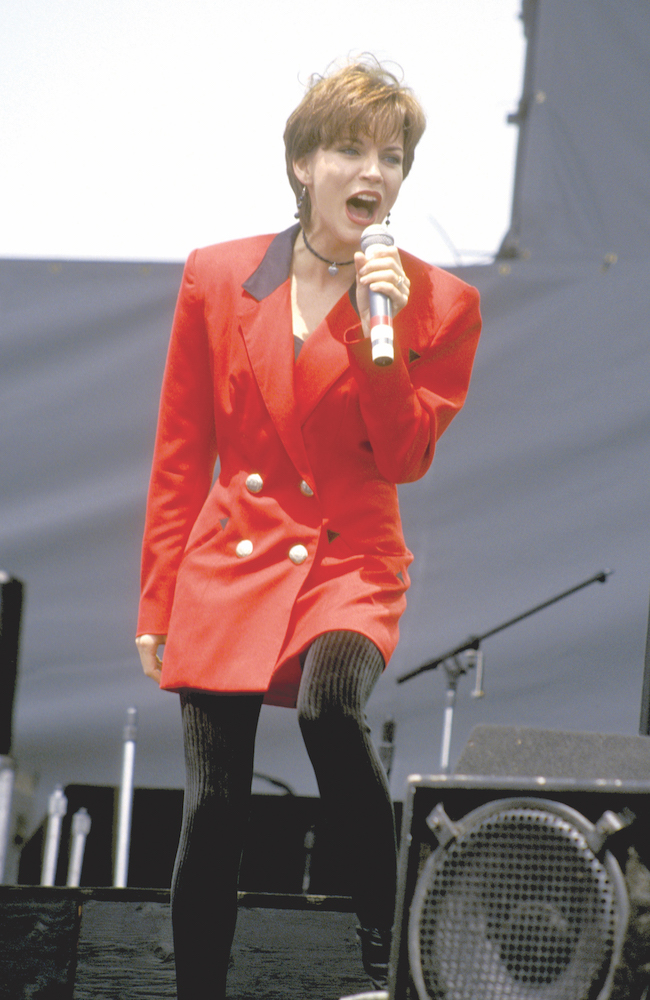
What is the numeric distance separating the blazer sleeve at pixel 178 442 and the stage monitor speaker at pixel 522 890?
2.83 feet

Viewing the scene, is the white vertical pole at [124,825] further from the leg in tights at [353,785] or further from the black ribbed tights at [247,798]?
the leg in tights at [353,785]

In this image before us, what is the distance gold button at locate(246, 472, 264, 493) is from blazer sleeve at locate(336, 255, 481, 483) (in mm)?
187

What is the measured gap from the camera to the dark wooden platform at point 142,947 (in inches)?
69.7

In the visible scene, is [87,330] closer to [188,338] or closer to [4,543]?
[4,543]

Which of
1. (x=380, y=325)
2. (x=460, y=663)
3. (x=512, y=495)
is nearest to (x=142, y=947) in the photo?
(x=380, y=325)

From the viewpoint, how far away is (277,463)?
1688 mm

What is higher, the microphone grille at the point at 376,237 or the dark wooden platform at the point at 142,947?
the microphone grille at the point at 376,237

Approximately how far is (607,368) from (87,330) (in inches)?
68.3

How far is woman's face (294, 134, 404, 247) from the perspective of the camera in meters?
1.71

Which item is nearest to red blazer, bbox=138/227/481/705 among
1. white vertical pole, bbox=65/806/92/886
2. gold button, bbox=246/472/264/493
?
gold button, bbox=246/472/264/493

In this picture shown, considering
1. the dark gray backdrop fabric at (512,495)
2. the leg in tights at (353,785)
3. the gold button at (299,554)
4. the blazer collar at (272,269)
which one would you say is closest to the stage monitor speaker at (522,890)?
the leg in tights at (353,785)

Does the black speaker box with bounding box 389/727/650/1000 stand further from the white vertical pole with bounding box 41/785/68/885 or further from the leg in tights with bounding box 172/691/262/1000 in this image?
the white vertical pole with bounding box 41/785/68/885

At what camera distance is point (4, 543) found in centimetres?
346

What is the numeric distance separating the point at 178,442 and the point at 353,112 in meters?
0.61
